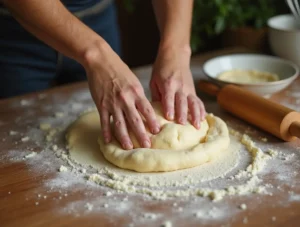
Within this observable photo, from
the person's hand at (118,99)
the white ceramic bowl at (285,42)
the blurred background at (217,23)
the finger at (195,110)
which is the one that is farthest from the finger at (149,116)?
the blurred background at (217,23)

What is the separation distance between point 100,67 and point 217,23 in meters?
0.99

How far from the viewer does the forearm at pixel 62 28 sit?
1.23 meters

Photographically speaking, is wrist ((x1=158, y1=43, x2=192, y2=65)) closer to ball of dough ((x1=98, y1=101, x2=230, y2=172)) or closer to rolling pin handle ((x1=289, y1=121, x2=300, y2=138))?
ball of dough ((x1=98, y1=101, x2=230, y2=172))

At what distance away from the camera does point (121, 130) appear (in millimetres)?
1146

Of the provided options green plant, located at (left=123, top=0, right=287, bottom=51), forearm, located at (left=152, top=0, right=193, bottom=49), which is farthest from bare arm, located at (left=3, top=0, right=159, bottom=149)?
green plant, located at (left=123, top=0, right=287, bottom=51)

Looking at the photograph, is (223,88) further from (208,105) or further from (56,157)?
(56,157)

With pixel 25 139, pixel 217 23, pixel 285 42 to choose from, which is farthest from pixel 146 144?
pixel 217 23

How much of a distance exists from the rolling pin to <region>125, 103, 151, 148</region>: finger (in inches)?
12.6

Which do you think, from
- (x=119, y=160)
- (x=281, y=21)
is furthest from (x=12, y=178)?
(x=281, y=21)

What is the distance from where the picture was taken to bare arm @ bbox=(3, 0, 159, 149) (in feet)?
3.78

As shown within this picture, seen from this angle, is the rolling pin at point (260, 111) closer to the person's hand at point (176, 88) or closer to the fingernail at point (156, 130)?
the person's hand at point (176, 88)

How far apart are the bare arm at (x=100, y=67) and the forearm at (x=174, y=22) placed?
220 millimetres

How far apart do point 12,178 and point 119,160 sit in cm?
25

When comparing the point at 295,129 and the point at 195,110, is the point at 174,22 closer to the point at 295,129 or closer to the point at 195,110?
the point at 195,110
